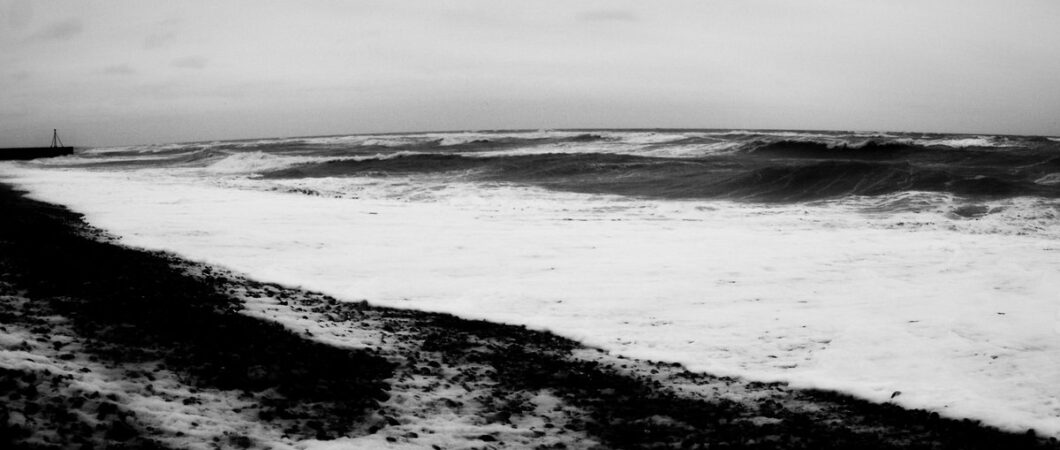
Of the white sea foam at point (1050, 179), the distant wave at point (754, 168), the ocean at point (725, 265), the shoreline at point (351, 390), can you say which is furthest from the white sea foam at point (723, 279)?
the white sea foam at point (1050, 179)

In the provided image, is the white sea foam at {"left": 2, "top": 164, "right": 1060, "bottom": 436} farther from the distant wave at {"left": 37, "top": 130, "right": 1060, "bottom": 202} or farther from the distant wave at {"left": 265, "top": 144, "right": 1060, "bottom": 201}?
the distant wave at {"left": 37, "top": 130, "right": 1060, "bottom": 202}

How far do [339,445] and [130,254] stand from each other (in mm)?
4834

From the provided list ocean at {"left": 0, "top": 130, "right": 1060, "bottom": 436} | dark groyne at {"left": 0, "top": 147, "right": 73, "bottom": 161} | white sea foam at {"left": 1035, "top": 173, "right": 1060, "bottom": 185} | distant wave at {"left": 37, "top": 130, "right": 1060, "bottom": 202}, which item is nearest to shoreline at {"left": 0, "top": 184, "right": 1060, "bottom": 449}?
ocean at {"left": 0, "top": 130, "right": 1060, "bottom": 436}

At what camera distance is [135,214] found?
33.2ft

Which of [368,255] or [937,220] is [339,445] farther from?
[937,220]

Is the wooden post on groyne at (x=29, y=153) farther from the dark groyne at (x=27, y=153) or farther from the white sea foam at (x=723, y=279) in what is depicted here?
the white sea foam at (x=723, y=279)

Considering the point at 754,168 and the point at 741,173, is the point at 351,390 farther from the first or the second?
the point at 754,168

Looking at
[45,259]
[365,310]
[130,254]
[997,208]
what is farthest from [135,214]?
[997,208]

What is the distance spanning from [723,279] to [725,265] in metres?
0.63

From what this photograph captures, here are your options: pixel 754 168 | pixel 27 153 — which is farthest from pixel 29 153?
pixel 754 168

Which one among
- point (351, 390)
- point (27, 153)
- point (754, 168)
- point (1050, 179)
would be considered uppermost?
point (27, 153)

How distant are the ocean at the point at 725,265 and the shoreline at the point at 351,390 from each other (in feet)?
1.18

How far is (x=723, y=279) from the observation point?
608cm

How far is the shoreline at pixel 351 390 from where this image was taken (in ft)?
8.87
